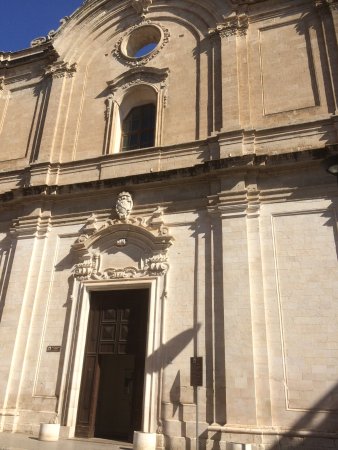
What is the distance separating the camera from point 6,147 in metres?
16.3

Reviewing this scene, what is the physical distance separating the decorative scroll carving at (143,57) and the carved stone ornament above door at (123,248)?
5.70 m

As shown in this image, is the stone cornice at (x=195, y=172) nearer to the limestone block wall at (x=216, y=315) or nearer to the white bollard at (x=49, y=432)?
the limestone block wall at (x=216, y=315)

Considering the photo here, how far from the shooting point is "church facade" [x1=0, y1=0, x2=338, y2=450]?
9648 mm

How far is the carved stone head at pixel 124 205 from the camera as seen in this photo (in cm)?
1252

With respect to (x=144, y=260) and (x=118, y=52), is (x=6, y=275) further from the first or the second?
(x=118, y=52)

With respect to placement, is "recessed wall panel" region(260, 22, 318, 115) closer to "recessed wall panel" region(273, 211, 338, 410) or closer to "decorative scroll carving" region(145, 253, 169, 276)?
"recessed wall panel" region(273, 211, 338, 410)

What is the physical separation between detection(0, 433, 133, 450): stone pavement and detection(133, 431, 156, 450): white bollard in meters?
0.70

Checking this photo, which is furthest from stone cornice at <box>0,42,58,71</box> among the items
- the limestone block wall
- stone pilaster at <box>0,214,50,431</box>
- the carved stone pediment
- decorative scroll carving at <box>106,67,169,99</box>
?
the carved stone pediment

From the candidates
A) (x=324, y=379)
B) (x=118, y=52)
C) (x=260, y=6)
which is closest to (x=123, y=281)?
(x=324, y=379)

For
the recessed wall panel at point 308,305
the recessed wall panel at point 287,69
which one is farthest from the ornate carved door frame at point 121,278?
the recessed wall panel at point 287,69

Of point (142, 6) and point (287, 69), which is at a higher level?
point (142, 6)

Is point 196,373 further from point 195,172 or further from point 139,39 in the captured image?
point 139,39

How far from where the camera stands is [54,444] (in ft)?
31.8

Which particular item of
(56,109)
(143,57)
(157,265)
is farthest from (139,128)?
(157,265)
